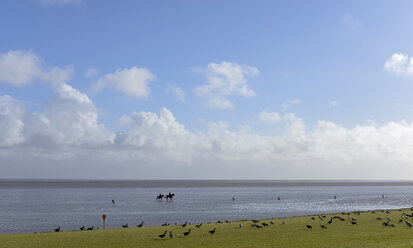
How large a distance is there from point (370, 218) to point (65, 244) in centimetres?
3856

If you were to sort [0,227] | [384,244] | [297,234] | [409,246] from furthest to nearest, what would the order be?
[0,227] < [297,234] < [384,244] < [409,246]

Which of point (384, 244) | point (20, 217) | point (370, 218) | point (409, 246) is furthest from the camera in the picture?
point (20, 217)

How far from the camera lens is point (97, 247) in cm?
→ 3212

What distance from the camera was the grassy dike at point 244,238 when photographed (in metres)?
→ 31.8

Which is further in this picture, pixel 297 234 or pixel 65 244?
pixel 297 234

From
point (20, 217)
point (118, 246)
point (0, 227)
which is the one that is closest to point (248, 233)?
point (118, 246)

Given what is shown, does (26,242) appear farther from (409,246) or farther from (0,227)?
(409,246)

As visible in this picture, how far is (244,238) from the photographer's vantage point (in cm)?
3578

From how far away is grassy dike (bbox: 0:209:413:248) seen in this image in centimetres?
3176

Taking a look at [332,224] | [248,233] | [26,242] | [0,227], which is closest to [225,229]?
[248,233]

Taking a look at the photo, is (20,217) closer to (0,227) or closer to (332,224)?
(0,227)

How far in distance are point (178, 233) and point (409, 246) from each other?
→ 22.0 meters

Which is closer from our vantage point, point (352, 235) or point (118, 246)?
point (118, 246)

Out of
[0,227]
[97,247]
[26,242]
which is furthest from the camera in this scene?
[0,227]
